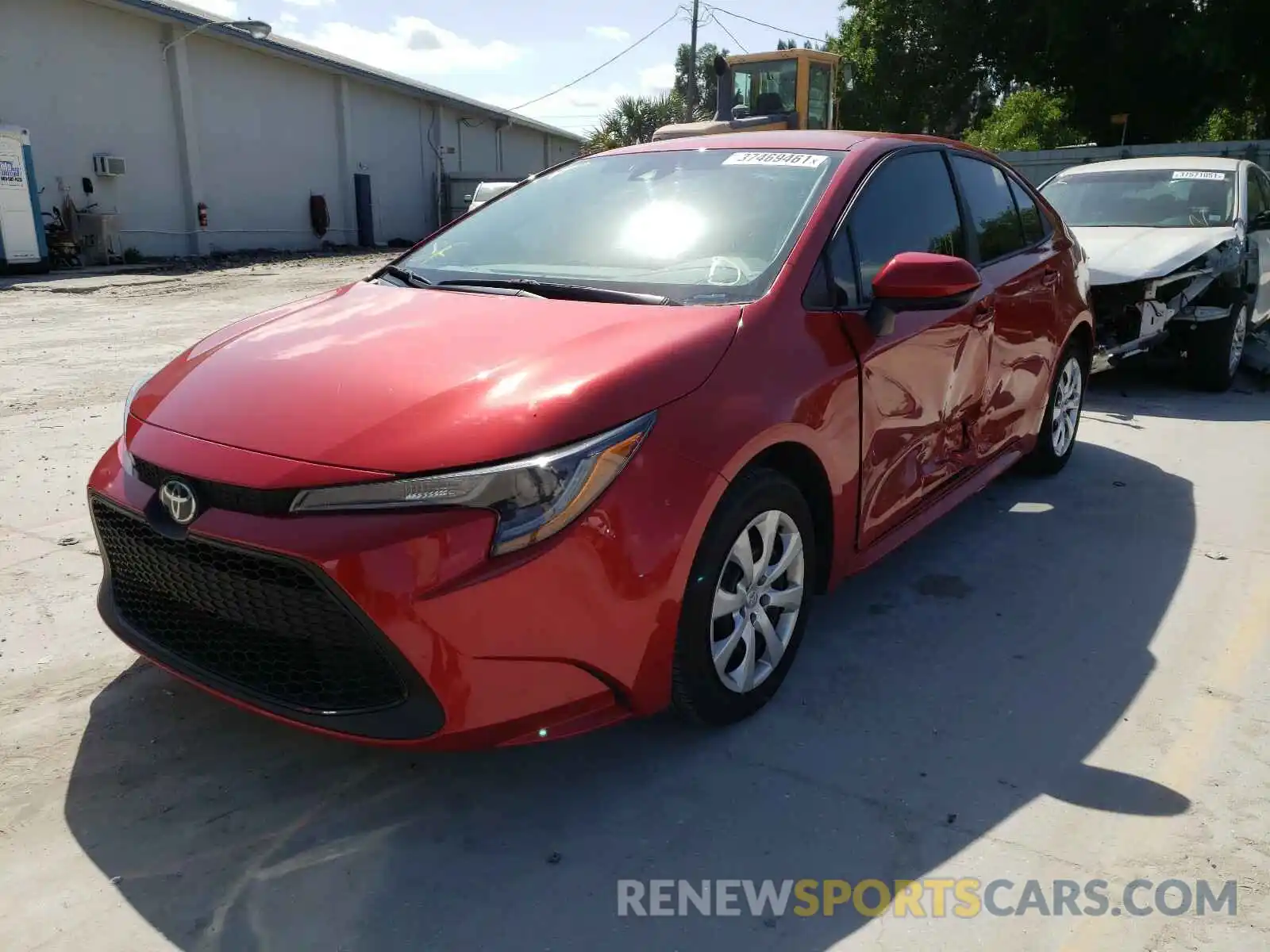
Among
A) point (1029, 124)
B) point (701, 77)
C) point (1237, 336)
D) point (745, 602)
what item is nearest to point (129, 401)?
point (745, 602)

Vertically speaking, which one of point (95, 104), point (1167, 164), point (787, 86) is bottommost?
point (1167, 164)

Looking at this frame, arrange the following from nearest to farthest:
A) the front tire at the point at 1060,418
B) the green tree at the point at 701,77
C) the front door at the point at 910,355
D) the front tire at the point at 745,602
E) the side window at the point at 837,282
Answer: the front tire at the point at 745,602 < the side window at the point at 837,282 < the front door at the point at 910,355 < the front tire at the point at 1060,418 < the green tree at the point at 701,77

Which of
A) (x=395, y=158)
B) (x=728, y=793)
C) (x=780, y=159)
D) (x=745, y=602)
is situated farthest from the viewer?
(x=395, y=158)

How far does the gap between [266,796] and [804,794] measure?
1.33 meters

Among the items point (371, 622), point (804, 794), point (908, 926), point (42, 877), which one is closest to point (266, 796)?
point (42, 877)

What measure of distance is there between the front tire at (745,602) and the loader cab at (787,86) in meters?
11.7

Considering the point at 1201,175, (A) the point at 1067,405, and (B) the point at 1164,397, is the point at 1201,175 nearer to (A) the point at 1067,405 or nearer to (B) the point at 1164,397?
(B) the point at 1164,397

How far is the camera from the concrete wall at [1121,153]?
15.7m

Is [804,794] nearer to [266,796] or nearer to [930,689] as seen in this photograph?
[930,689]

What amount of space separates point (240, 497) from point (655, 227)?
1.64 metres

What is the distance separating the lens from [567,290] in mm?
2951

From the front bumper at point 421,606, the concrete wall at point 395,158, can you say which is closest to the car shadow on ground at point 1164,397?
the front bumper at point 421,606

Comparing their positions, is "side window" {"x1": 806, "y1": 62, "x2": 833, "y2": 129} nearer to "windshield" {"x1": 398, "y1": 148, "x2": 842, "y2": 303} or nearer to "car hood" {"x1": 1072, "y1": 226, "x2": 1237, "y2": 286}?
"car hood" {"x1": 1072, "y1": 226, "x2": 1237, "y2": 286}

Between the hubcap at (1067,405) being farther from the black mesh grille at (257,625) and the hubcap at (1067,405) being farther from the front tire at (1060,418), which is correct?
the black mesh grille at (257,625)
